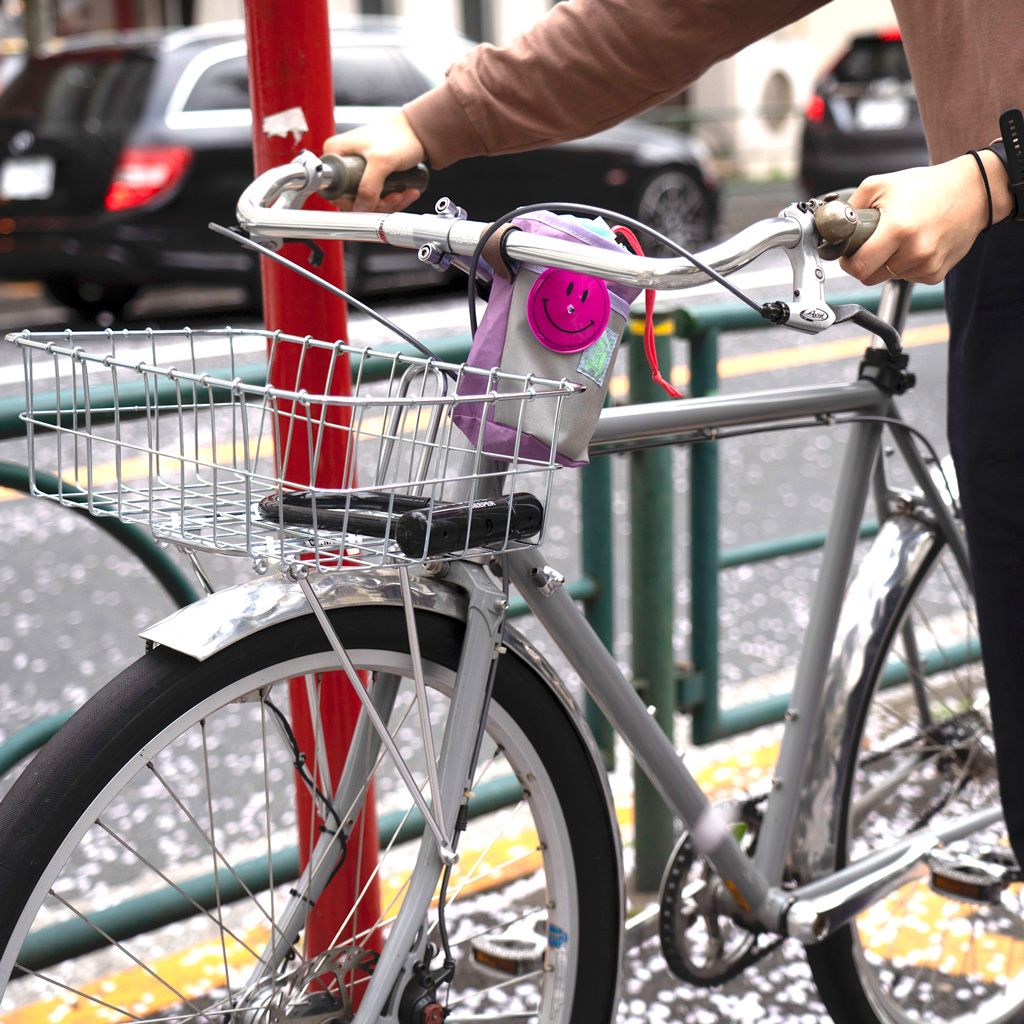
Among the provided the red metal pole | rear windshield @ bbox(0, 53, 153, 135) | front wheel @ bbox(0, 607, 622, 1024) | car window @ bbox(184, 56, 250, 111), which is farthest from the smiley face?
rear windshield @ bbox(0, 53, 153, 135)

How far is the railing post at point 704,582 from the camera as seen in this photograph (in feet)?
9.73

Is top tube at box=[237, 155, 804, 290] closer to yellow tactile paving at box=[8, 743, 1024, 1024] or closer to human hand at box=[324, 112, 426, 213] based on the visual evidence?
human hand at box=[324, 112, 426, 213]

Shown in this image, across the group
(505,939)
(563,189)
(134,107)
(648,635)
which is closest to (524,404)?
(505,939)

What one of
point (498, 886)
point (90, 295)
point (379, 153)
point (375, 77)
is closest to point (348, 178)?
point (379, 153)

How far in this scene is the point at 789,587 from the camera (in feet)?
16.2

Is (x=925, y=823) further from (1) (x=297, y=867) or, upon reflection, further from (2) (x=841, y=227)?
(2) (x=841, y=227)

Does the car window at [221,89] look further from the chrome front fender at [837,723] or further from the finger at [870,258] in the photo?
the finger at [870,258]

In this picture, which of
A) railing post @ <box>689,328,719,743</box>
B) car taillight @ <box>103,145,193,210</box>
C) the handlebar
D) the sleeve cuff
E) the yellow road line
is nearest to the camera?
the handlebar

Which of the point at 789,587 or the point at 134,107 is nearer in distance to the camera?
the point at 789,587

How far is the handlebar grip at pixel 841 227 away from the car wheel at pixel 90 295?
28.2ft

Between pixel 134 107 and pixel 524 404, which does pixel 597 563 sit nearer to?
pixel 524 404

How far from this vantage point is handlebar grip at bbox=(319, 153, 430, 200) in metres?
1.66

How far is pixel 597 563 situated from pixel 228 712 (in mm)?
1378

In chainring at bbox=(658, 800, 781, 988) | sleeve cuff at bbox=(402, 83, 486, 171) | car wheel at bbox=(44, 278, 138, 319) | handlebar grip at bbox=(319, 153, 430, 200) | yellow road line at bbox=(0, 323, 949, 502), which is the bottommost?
yellow road line at bbox=(0, 323, 949, 502)
